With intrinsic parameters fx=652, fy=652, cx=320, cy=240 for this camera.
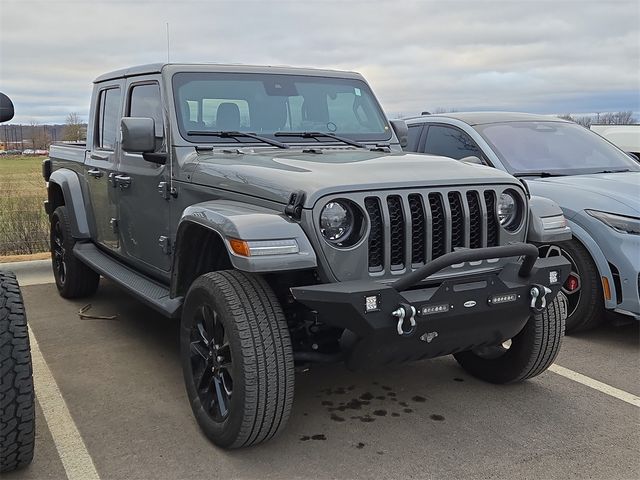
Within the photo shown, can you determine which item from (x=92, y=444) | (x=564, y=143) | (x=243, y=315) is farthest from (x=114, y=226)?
(x=564, y=143)

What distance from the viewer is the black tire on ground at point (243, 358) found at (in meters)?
3.04

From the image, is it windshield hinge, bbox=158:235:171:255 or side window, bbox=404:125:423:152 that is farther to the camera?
side window, bbox=404:125:423:152

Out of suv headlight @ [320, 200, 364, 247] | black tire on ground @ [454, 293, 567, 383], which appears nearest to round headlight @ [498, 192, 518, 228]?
black tire on ground @ [454, 293, 567, 383]

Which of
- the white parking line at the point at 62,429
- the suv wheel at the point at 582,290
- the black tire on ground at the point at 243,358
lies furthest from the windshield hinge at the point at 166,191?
the suv wheel at the point at 582,290

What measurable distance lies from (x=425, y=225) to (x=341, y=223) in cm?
43

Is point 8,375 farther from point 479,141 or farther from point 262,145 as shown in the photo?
point 479,141

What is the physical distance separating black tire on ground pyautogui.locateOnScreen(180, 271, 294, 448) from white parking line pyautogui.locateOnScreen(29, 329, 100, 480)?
0.61 m

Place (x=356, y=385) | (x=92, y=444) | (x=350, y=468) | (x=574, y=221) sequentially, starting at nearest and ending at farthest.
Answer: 1. (x=350, y=468)
2. (x=92, y=444)
3. (x=356, y=385)
4. (x=574, y=221)

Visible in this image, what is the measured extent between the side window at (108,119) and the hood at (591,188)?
3.47 meters

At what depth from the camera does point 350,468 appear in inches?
125

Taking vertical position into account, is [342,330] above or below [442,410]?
above

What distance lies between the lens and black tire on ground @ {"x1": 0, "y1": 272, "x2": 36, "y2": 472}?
9.60 feet

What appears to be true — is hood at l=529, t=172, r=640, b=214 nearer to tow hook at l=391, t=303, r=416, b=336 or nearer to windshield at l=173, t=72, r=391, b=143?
windshield at l=173, t=72, r=391, b=143

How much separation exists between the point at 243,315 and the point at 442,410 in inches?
58.3
